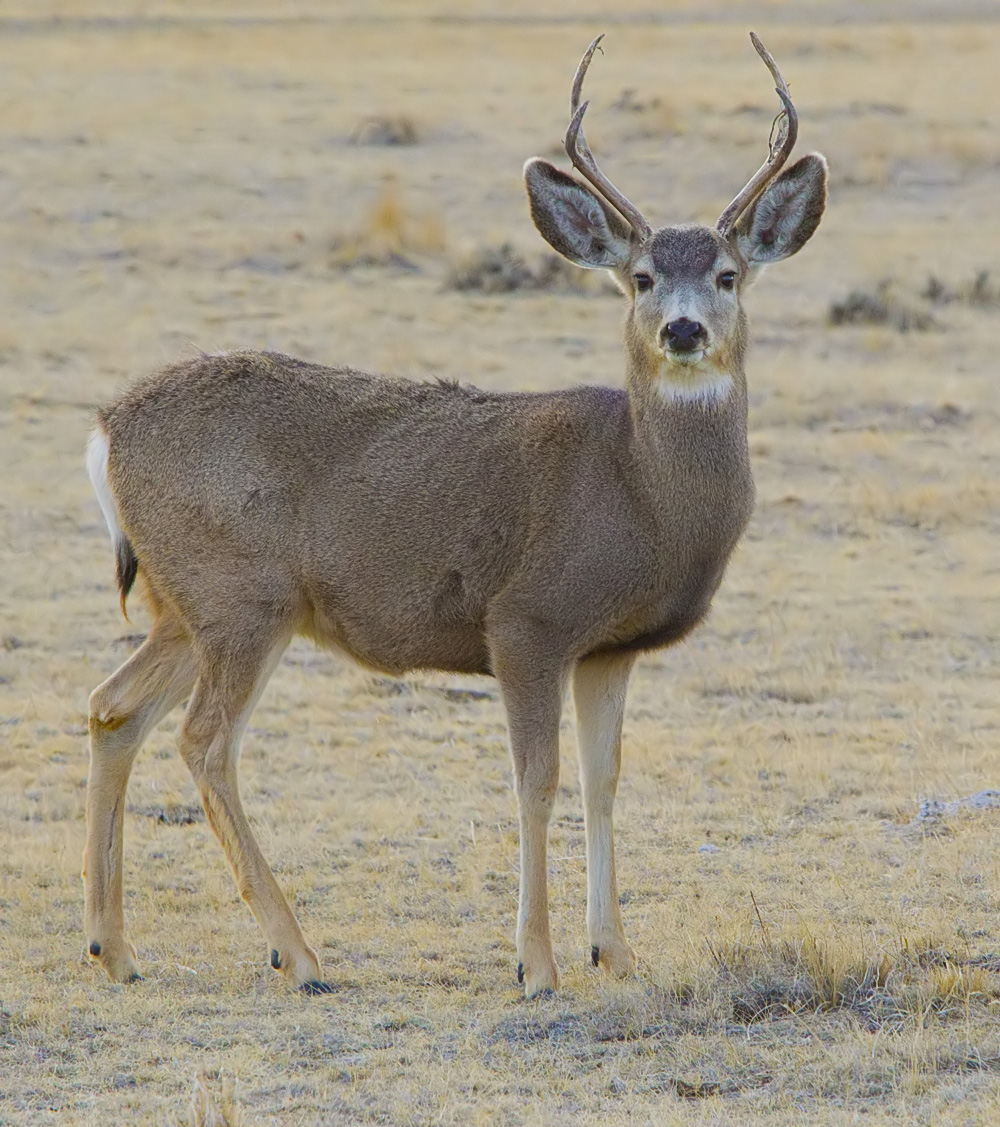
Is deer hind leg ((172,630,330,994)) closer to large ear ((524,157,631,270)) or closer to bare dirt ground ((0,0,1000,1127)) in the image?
bare dirt ground ((0,0,1000,1127))

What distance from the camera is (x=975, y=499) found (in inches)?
527

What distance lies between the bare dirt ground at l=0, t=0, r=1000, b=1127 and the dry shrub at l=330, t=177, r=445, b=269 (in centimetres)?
5

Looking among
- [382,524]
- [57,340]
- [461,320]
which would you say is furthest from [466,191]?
[382,524]

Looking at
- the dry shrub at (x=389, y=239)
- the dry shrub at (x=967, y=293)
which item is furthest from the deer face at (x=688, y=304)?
the dry shrub at (x=389, y=239)

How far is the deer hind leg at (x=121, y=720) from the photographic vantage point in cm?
712

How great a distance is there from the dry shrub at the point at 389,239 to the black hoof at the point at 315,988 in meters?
13.7

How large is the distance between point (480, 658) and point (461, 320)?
36.8ft

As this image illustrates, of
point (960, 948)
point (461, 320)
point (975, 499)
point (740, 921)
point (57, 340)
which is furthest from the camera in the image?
point (461, 320)

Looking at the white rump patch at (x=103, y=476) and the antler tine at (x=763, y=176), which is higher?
the antler tine at (x=763, y=176)

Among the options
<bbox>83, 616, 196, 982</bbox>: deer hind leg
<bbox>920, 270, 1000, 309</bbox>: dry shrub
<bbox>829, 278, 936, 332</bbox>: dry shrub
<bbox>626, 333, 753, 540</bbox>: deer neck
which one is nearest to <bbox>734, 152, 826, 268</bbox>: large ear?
<bbox>626, 333, 753, 540</bbox>: deer neck

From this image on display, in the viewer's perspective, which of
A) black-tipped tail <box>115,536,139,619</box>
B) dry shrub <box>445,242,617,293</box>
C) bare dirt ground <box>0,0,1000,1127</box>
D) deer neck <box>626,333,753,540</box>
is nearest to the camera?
bare dirt ground <box>0,0,1000,1127</box>

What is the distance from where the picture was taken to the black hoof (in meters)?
6.63

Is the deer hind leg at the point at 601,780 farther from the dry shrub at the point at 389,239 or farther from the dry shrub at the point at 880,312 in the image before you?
the dry shrub at the point at 389,239

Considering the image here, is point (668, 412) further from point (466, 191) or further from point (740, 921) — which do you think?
point (466, 191)
